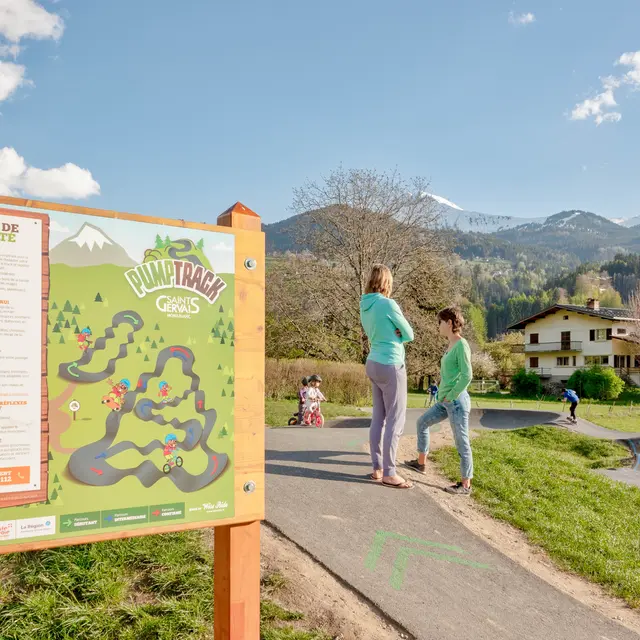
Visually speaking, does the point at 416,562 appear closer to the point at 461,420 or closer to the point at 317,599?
the point at 317,599

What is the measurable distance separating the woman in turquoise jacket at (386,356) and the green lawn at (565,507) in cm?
149

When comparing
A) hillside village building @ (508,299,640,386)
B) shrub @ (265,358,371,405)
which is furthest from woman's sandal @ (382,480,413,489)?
hillside village building @ (508,299,640,386)

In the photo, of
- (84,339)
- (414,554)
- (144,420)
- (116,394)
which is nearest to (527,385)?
(414,554)

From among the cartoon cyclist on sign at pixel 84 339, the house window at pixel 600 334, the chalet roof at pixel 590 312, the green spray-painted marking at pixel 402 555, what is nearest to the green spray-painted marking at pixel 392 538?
the green spray-painted marking at pixel 402 555

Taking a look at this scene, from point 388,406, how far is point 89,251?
12.8ft

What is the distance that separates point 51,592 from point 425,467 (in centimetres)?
466

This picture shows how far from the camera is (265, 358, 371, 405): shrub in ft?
64.7

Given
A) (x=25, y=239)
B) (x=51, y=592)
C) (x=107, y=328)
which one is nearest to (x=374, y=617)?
(x=51, y=592)

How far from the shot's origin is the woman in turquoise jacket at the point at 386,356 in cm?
587

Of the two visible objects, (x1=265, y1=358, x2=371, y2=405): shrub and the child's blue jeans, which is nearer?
the child's blue jeans

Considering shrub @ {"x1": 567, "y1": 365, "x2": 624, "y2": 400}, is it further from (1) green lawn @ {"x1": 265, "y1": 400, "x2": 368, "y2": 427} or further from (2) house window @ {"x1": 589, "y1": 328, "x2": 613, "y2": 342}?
(1) green lawn @ {"x1": 265, "y1": 400, "x2": 368, "y2": 427}

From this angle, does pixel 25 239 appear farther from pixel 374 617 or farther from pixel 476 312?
pixel 476 312

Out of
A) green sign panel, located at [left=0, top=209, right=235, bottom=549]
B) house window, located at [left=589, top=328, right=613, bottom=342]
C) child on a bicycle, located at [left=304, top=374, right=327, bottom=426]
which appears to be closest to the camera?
green sign panel, located at [left=0, top=209, right=235, bottom=549]

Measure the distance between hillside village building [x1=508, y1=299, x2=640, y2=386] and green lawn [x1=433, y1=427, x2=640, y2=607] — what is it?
4992 centimetres
